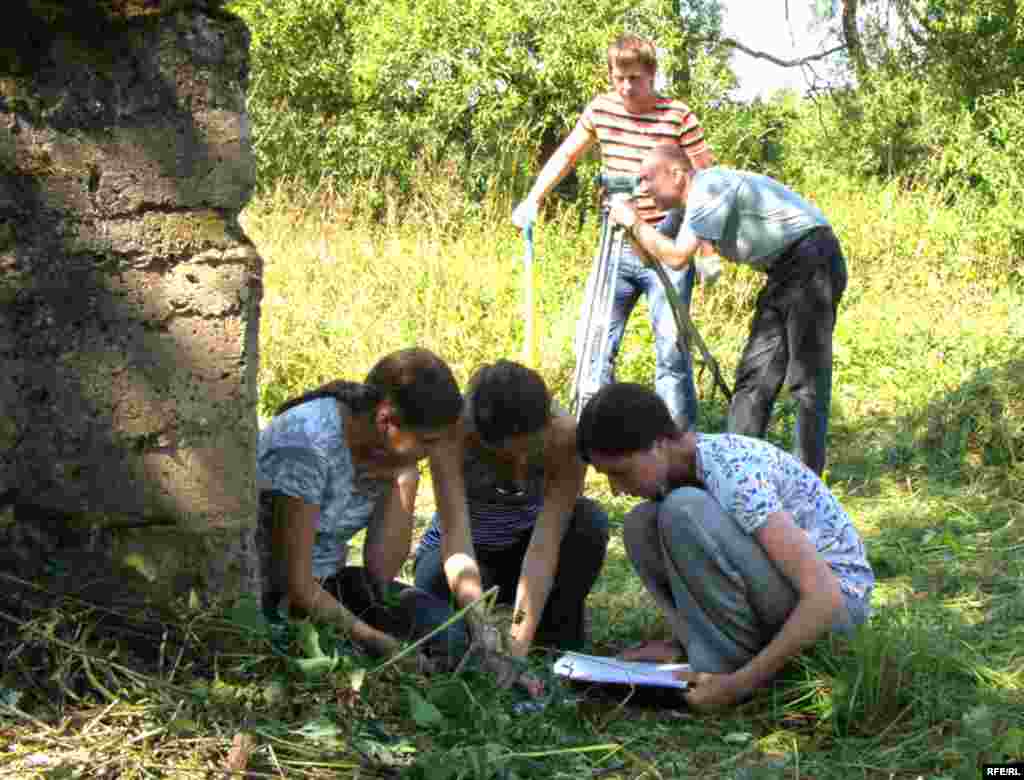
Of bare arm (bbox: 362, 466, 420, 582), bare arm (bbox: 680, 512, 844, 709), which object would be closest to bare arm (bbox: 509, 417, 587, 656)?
bare arm (bbox: 362, 466, 420, 582)

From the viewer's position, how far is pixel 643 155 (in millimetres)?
5859

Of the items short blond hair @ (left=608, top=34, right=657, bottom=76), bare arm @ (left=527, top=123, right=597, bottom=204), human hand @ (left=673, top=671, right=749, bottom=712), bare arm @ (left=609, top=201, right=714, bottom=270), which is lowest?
human hand @ (left=673, top=671, right=749, bottom=712)

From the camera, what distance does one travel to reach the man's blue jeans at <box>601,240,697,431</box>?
5684 millimetres

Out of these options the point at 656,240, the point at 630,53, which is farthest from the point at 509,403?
the point at 630,53

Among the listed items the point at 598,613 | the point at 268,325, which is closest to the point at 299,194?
the point at 268,325

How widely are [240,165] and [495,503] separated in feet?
4.62

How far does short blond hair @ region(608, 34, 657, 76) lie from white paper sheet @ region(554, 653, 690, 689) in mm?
3292

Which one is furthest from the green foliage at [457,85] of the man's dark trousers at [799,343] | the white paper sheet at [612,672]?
the white paper sheet at [612,672]

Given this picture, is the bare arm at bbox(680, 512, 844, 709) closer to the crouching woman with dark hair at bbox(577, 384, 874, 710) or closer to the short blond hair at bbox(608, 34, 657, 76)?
the crouching woman with dark hair at bbox(577, 384, 874, 710)

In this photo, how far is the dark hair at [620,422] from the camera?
10.6ft

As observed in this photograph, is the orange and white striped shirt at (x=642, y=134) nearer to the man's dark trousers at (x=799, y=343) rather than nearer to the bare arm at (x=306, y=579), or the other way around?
the man's dark trousers at (x=799, y=343)

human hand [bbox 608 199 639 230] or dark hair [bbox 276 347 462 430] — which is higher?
human hand [bbox 608 199 639 230]

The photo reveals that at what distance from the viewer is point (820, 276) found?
16.6ft

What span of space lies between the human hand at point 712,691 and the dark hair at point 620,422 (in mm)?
666
